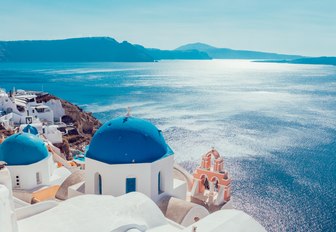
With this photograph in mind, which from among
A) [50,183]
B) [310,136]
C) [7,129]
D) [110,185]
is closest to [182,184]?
[110,185]

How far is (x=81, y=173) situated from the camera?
A: 18.3 metres

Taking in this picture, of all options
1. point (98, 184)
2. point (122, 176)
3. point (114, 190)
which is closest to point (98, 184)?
point (98, 184)

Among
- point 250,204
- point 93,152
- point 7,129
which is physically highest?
point 93,152

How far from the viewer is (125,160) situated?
50.6 feet

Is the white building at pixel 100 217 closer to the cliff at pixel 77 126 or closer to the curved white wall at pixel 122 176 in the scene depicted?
the curved white wall at pixel 122 176

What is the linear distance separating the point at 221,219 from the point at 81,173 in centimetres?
966

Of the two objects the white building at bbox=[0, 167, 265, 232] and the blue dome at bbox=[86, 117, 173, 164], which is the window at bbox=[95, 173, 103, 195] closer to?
the blue dome at bbox=[86, 117, 173, 164]

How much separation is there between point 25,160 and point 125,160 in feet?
25.3

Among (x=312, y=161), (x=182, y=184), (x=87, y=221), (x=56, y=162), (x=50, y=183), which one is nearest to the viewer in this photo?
(x=87, y=221)

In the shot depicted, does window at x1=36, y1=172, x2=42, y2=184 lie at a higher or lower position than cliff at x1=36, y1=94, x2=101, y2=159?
higher

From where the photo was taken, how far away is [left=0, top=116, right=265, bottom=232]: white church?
11.1 m

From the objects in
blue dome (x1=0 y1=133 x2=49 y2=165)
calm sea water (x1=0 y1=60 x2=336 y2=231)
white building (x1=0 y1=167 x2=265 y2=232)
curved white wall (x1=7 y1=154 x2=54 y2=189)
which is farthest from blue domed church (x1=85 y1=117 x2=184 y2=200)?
calm sea water (x1=0 y1=60 x2=336 y2=231)

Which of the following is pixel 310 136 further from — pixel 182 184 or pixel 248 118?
pixel 182 184

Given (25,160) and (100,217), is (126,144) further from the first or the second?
(25,160)
